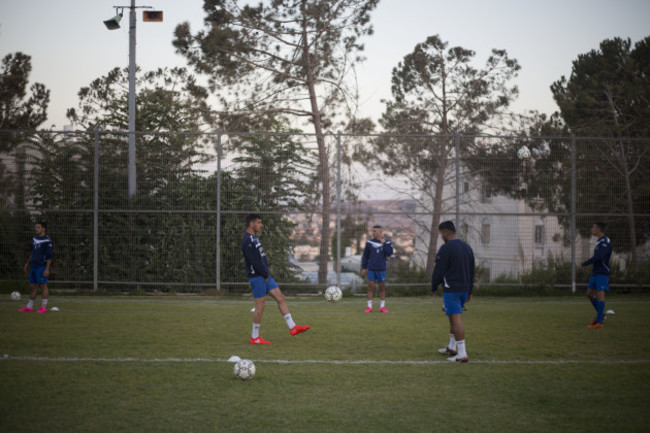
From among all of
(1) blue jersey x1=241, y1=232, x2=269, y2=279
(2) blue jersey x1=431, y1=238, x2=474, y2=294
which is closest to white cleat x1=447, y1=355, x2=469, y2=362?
(2) blue jersey x1=431, y1=238, x2=474, y2=294

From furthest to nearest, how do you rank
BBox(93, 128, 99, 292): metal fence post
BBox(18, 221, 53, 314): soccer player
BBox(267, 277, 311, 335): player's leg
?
BBox(93, 128, 99, 292): metal fence post < BBox(18, 221, 53, 314): soccer player < BBox(267, 277, 311, 335): player's leg

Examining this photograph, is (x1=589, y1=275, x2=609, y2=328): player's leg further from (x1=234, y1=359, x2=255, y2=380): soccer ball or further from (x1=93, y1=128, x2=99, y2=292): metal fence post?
(x1=93, y1=128, x2=99, y2=292): metal fence post

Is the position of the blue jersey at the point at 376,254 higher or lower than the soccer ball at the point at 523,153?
lower

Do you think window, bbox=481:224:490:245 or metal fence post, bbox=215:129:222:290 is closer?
metal fence post, bbox=215:129:222:290

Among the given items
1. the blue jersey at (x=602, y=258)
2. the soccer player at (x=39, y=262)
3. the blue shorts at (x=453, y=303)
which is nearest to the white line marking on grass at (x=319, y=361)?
the blue shorts at (x=453, y=303)

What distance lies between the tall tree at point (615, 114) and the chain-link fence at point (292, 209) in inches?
3.4

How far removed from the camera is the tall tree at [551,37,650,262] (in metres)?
19.3

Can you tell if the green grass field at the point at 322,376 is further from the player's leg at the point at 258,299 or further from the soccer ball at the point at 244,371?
the player's leg at the point at 258,299

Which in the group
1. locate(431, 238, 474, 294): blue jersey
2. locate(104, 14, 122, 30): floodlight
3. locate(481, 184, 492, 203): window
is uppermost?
locate(104, 14, 122, 30): floodlight

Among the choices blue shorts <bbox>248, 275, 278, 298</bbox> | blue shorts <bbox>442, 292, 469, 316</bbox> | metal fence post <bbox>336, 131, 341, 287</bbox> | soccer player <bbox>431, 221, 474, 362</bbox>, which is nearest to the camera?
soccer player <bbox>431, 221, 474, 362</bbox>

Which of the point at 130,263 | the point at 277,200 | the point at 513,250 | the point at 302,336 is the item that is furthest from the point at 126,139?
the point at 513,250

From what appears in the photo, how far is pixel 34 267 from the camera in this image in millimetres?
14672

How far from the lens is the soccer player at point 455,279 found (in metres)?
9.00

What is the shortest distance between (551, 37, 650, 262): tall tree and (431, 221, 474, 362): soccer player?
38.5ft
